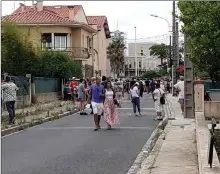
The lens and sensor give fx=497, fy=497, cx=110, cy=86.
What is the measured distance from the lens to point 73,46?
4834cm

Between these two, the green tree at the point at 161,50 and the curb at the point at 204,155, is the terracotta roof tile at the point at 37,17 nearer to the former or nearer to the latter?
the curb at the point at 204,155

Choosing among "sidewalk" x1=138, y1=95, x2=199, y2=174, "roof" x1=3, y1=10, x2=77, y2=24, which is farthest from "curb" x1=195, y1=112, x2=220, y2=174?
"roof" x1=3, y1=10, x2=77, y2=24

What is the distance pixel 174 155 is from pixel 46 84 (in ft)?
78.9

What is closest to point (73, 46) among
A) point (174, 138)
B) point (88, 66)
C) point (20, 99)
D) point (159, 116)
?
point (88, 66)

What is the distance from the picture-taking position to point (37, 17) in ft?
159

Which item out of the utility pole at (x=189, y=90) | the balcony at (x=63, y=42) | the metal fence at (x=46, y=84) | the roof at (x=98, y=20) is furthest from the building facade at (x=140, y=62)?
the utility pole at (x=189, y=90)

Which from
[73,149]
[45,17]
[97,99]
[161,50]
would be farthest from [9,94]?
[161,50]

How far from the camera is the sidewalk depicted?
8977 millimetres

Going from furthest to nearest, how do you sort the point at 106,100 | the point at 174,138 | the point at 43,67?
1. the point at 43,67
2. the point at 106,100
3. the point at 174,138

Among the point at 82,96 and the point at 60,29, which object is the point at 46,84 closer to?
the point at 82,96

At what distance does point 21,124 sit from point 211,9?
9.47 meters

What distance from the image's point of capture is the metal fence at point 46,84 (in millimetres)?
31777

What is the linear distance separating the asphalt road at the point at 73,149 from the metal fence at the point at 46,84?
13.9 m

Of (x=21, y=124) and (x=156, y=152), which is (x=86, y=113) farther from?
(x=156, y=152)
